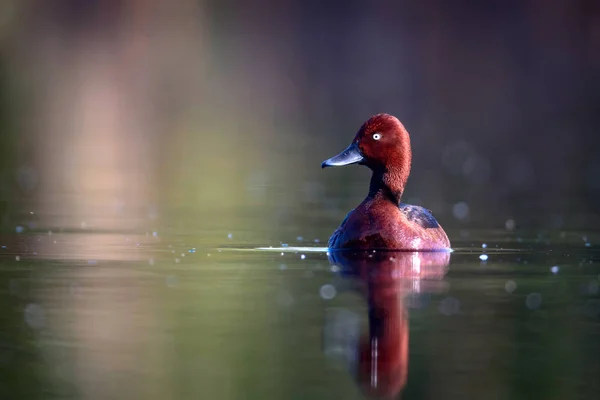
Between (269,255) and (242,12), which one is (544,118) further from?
(269,255)

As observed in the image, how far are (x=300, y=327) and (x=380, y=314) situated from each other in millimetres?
516

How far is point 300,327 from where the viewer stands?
6.86 m

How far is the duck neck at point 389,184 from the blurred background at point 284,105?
275 centimetres

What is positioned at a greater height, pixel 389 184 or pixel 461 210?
pixel 389 184

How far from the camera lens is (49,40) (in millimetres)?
35156

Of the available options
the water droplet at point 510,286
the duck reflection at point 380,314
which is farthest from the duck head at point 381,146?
the water droplet at point 510,286

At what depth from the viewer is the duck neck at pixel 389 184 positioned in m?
11.2

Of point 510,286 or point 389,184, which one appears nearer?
point 510,286

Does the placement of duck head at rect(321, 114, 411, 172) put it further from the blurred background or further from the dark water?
the blurred background

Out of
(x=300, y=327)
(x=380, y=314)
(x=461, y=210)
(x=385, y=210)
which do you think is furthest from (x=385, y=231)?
(x=461, y=210)

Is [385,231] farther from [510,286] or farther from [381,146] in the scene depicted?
[510,286]

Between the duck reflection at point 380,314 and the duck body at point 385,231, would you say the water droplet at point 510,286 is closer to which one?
the duck reflection at point 380,314

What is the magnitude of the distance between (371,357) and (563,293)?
254cm

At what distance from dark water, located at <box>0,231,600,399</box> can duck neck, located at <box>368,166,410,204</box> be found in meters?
0.99
